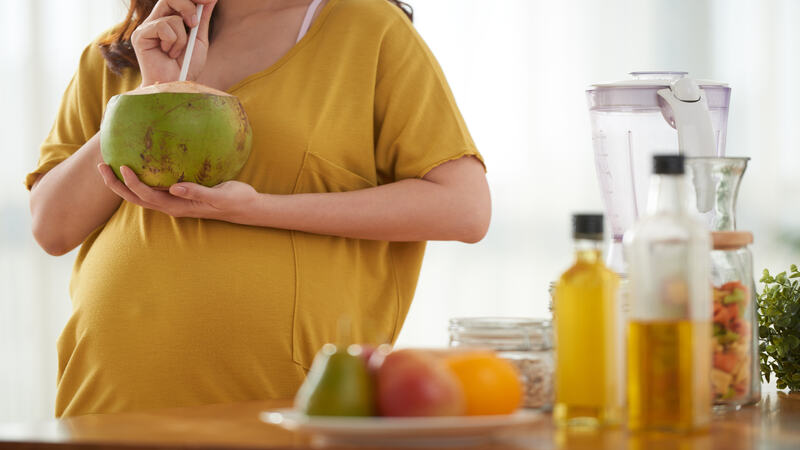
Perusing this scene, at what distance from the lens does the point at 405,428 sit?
29.0 inches

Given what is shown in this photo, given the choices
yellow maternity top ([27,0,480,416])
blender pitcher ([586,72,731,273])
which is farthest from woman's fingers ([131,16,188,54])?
blender pitcher ([586,72,731,273])

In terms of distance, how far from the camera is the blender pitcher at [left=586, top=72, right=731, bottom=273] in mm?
1303

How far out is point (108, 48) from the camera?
154 cm

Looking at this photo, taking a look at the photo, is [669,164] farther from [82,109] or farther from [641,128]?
[82,109]

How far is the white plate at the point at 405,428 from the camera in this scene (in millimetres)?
742

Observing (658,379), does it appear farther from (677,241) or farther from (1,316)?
(1,316)

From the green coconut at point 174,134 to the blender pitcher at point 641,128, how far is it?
544mm

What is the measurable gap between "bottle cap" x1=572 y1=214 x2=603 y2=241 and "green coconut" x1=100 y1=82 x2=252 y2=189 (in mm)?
539

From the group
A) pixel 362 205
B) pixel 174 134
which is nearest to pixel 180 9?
pixel 174 134

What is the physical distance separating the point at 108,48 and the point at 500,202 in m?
1.66

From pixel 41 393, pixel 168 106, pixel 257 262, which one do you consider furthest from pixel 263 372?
pixel 41 393

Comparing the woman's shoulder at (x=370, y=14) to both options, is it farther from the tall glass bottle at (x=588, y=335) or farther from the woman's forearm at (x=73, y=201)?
the tall glass bottle at (x=588, y=335)

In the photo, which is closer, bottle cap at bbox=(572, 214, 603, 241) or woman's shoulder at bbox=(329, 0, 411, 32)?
bottle cap at bbox=(572, 214, 603, 241)

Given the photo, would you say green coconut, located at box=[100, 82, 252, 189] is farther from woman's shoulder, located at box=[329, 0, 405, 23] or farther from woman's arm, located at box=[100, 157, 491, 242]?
woman's shoulder, located at box=[329, 0, 405, 23]
